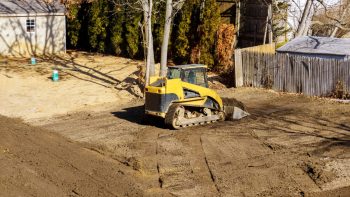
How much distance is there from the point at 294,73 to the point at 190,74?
722 centimetres

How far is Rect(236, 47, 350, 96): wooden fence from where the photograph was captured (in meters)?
22.3

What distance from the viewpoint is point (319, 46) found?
2395cm

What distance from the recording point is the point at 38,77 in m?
28.0

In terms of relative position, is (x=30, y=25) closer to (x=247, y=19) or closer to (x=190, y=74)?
(x=247, y=19)

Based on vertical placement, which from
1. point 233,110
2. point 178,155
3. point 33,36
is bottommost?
point 178,155

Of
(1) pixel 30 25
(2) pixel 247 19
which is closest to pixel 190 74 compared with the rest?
(2) pixel 247 19

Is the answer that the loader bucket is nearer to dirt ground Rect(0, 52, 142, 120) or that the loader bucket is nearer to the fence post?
dirt ground Rect(0, 52, 142, 120)

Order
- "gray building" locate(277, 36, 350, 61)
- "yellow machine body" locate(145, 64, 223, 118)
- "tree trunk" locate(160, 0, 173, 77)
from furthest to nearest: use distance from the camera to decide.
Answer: "tree trunk" locate(160, 0, 173, 77) < "gray building" locate(277, 36, 350, 61) < "yellow machine body" locate(145, 64, 223, 118)

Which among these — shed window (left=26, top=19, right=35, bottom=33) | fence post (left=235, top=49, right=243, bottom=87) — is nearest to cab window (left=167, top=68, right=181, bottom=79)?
fence post (left=235, top=49, right=243, bottom=87)

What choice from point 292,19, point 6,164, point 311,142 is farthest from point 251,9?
point 6,164

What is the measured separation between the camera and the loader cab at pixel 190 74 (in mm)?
18094

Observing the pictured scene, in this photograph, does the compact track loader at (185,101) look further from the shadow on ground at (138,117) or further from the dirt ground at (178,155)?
the shadow on ground at (138,117)

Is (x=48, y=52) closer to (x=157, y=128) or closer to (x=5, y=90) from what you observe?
(x=5, y=90)

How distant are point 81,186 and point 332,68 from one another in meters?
13.6
